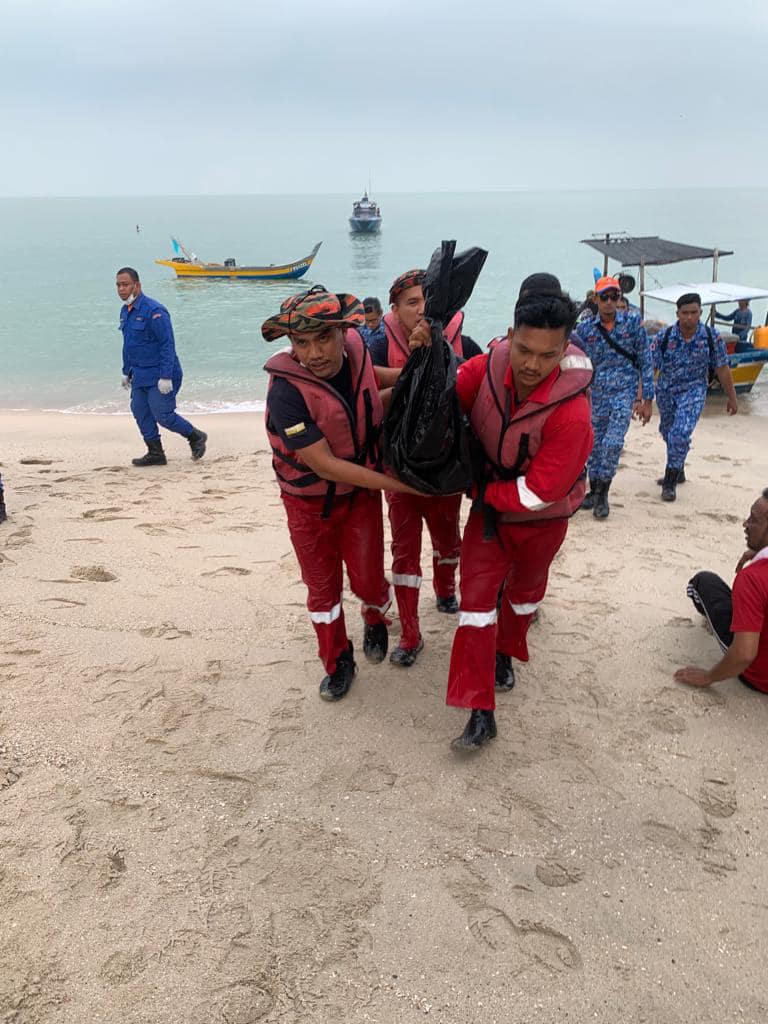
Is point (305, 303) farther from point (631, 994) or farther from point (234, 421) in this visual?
point (234, 421)

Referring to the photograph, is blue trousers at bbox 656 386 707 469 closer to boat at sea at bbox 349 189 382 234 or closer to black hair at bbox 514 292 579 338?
black hair at bbox 514 292 579 338

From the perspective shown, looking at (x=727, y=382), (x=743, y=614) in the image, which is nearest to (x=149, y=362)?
(x=727, y=382)

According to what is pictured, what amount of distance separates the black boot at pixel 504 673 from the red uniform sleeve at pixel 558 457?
105 centimetres

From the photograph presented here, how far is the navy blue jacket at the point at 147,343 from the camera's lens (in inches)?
255

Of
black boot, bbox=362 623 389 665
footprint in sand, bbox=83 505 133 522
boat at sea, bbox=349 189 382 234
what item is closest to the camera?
black boot, bbox=362 623 389 665

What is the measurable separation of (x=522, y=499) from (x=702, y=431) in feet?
25.1

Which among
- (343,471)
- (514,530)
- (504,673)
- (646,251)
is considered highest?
(646,251)

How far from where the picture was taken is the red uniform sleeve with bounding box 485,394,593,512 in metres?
2.29

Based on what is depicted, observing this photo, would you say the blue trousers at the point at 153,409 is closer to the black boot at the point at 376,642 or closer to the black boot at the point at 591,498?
the black boot at the point at 591,498

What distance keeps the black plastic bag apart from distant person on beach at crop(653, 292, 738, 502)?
163 inches

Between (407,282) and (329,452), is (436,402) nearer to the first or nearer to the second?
(329,452)

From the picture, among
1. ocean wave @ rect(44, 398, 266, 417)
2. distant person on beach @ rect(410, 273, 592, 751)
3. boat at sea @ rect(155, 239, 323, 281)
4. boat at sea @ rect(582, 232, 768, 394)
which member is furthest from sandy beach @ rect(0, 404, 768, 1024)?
boat at sea @ rect(155, 239, 323, 281)

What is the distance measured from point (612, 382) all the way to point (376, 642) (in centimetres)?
340

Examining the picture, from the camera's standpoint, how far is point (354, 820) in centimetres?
243
